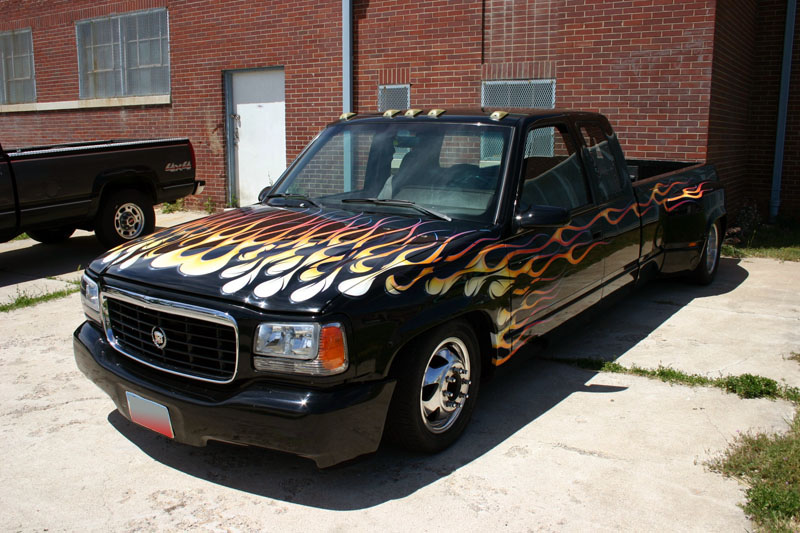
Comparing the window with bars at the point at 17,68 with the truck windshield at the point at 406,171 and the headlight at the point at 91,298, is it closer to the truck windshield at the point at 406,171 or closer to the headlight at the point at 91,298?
the truck windshield at the point at 406,171

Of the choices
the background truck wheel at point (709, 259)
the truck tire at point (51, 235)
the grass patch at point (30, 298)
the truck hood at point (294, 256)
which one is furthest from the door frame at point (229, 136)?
the truck hood at point (294, 256)

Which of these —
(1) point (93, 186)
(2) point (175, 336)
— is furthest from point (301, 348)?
(1) point (93, 186)

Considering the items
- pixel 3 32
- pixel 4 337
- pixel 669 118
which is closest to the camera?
pixel 4 337

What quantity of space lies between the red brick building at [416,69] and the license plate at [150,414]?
758cm

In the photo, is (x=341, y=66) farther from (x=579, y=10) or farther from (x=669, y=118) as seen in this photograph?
(x=669, y=118)

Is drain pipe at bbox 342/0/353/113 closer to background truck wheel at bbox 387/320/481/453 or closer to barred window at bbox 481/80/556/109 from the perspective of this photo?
barred window at bbox 481/80/556/109

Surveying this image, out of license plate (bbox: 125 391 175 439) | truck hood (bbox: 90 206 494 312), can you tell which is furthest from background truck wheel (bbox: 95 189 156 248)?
license plate (bbox: 125 391 175 439)

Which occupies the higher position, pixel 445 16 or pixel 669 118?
pixel 445 16

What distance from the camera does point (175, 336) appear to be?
3.32 m

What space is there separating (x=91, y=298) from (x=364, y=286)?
5.25 feet

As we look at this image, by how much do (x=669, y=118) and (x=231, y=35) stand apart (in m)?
7.36

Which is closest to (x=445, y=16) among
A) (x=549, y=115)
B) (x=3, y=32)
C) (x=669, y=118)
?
(x=669, y=118)

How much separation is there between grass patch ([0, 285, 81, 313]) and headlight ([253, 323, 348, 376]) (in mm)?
4635

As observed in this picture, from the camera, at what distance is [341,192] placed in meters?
4.54
